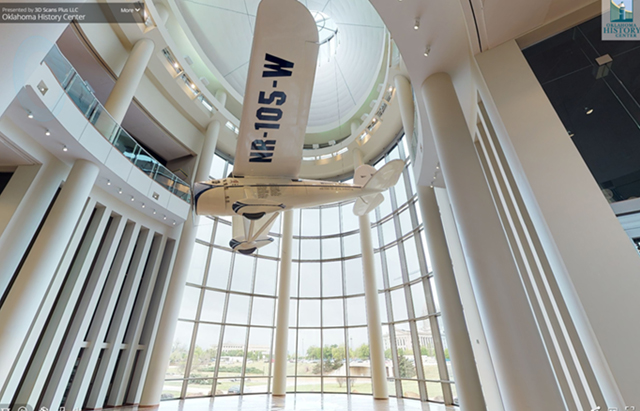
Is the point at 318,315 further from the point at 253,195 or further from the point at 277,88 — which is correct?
the point at 277,88

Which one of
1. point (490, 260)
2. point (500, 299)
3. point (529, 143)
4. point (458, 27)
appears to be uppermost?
point (458, 27)

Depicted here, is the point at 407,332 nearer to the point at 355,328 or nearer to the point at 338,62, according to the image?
the point at 355,328

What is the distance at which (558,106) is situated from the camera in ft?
9.61

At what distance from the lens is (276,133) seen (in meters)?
3.61

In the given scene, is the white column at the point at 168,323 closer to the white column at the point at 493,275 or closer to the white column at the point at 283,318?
the white column at the point at 283,318

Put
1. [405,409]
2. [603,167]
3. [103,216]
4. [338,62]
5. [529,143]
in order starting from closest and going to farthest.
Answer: [603,167], [529,143], [405,409], [103,216], [338,62]

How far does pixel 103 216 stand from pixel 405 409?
10.1 metres

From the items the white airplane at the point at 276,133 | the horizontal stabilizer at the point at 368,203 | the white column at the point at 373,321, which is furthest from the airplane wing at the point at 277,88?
the white column at the point at 373,321

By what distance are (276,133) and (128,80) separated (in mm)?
8049

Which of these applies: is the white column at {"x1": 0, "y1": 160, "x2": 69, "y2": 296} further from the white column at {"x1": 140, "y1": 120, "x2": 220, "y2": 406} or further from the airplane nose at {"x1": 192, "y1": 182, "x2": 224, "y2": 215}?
the airplane nose at {"x1": 192, "y1": 182, "x2": 224, "y2": 215}

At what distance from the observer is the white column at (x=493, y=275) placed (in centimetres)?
257

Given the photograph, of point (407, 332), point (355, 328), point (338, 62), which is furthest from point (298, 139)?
point (338, 62)

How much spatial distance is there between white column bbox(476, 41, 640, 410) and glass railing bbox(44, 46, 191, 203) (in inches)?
325

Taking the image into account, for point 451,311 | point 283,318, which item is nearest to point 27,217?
point 283,318
